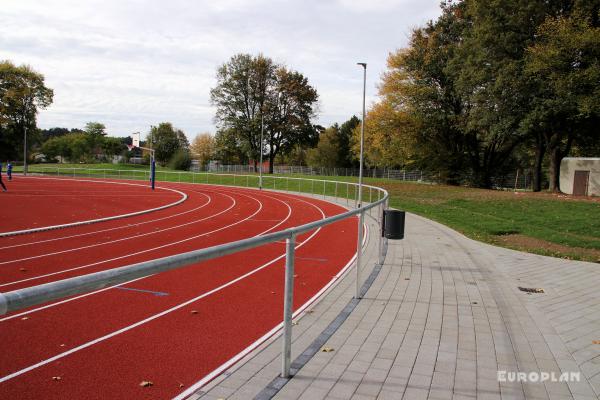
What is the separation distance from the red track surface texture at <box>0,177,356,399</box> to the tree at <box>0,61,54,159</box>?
59692mm

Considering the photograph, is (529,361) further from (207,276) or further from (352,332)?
(207,276)

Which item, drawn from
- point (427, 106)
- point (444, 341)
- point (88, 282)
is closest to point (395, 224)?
point (444, 341)

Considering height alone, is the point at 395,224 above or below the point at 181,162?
below

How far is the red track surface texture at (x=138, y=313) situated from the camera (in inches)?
159

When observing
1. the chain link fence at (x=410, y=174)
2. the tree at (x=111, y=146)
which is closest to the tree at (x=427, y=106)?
the chain link fence at (x=410, y=174)

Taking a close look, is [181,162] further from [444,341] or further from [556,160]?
[444,341]

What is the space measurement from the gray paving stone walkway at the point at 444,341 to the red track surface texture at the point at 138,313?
0.62 m

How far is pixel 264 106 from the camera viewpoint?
187 feet

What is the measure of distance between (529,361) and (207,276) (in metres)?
5.37

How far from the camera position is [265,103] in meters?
57.4

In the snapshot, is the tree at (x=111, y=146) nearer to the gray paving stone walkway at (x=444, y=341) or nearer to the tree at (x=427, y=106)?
the tree at (x=427, y=106)

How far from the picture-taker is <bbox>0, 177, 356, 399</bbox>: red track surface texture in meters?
4.05

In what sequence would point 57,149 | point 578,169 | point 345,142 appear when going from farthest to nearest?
point 57,149 → point 345,142 → point 578,169

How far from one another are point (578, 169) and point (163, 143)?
257 ft
